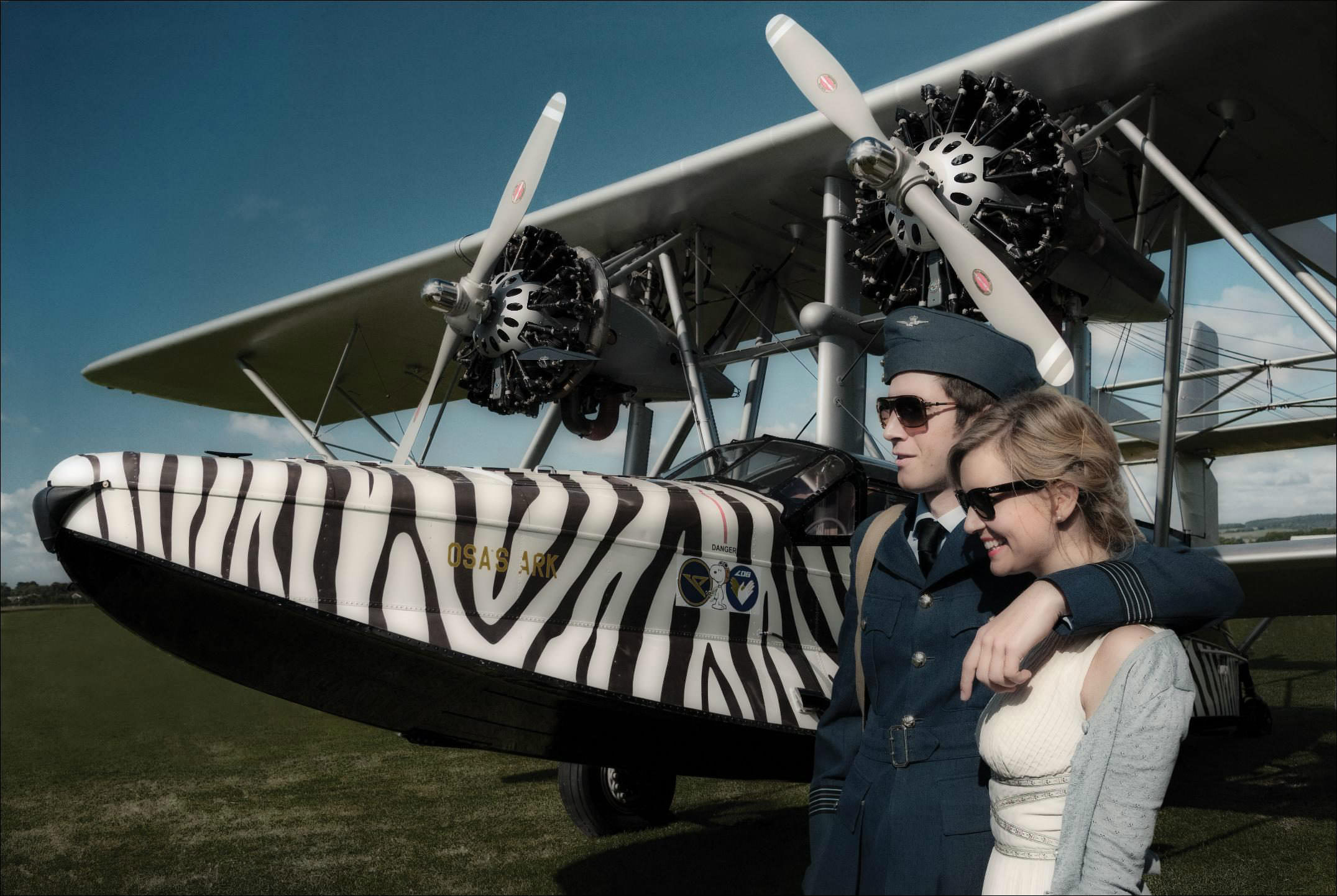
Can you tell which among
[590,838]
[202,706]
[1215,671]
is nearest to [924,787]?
[590,838]

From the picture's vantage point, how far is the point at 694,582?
392 centimetres

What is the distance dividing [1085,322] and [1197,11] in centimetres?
183

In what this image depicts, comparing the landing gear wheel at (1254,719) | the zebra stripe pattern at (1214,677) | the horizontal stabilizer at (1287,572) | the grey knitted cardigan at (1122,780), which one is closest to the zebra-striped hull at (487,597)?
the grey knitted cardigan at (1122,780)

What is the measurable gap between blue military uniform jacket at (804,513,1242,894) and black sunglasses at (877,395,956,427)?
0.22 meters

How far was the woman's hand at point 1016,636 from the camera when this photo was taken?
4.42 feet

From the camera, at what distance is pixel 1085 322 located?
604cm

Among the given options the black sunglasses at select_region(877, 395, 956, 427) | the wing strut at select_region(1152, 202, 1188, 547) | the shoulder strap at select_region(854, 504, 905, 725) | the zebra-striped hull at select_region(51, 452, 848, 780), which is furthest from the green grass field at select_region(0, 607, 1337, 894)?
the black sunglasses at select_region(877, 395, 956, 427)

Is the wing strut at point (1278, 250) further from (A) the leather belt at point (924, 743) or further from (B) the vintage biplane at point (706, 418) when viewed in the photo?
(A) the leather belt at point (924, 743)

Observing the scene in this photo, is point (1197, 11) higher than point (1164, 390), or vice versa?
point (1197, 11)

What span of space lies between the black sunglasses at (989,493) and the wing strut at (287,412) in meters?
8.29

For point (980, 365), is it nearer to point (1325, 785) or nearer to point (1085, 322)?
point (1085, 322)

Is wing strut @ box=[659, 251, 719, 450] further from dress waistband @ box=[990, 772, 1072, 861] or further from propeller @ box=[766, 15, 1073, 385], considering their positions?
dress waistband @ box=[990, 772, 1072, 861]

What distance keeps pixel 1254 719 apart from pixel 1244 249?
5513 millimetres

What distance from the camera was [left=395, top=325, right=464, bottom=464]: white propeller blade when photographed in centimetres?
561
